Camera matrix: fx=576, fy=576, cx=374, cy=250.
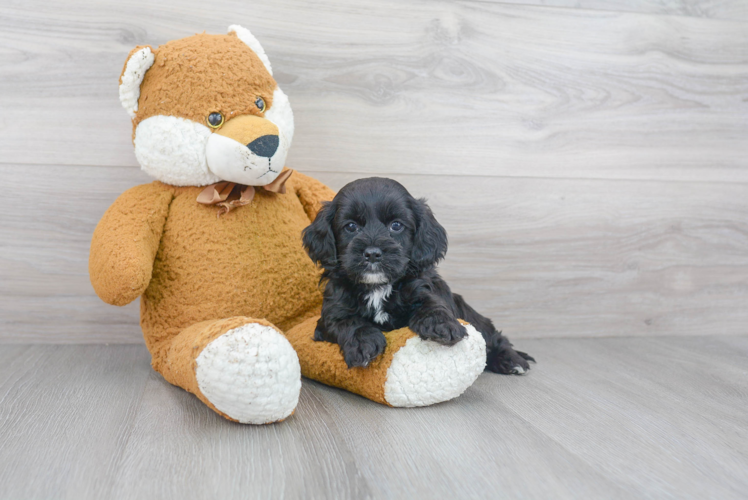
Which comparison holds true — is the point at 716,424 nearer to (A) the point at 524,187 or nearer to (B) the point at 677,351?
(B) the point at 677,351

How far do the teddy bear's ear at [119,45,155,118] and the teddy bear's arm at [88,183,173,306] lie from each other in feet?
0.68

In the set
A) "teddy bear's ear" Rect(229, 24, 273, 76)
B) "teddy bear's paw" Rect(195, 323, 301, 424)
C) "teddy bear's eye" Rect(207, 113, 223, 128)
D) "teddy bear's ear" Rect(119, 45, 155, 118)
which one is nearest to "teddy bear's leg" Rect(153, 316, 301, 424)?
"teddy bear's paw" Rect(195, 323, 301, 424)

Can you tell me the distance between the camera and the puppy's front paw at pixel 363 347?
113 cm

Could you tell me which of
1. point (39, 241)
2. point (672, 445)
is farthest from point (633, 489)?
point (39, 241)

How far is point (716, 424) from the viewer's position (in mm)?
1170

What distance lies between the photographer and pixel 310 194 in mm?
1539

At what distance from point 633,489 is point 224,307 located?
0.89m

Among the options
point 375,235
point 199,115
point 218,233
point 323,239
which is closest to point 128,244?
point 218,233

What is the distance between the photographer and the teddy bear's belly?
4.34ft

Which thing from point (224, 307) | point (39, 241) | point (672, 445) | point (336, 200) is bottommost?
point (39, 241)

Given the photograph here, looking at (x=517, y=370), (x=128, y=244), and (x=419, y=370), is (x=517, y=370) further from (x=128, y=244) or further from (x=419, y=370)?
(x=128, y=244)

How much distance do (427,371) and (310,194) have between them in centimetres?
62

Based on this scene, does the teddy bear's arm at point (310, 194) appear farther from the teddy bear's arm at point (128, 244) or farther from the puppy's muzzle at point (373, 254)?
the puppy's muzzle at point (373, 254)

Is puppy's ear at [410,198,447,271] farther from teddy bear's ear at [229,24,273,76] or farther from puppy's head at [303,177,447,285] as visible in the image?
teddy bear's ear at [229,24,273,76]
